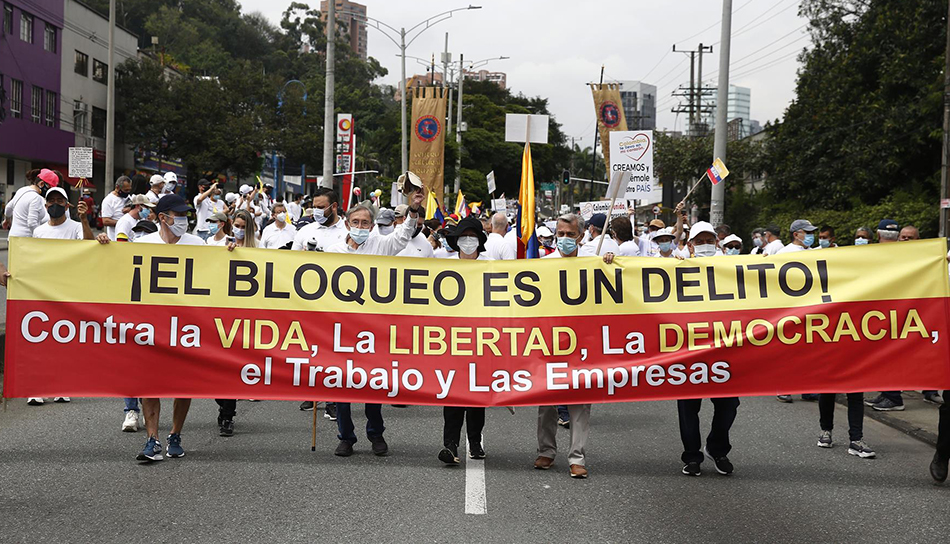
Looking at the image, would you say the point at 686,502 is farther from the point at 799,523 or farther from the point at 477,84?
the point at 477,84

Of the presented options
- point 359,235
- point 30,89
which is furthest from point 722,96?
point 30,89

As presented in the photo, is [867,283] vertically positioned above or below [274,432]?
above

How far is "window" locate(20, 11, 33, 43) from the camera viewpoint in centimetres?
4312

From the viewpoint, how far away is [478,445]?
25.0ft

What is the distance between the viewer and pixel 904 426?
376 inches

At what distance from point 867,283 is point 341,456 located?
13.3 ft

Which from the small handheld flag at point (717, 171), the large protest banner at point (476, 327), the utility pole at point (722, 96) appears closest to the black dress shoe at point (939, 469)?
the large protest banner at point (476, 327)

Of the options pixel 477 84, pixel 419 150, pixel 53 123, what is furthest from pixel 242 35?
pixel 419 150

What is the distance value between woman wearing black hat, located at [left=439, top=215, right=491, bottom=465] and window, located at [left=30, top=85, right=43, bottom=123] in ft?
137

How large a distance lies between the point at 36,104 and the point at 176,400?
4216cm

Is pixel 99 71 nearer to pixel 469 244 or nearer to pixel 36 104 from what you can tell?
pixel 36 104

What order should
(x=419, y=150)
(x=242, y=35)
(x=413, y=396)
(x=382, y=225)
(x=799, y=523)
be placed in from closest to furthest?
(x=799, y=523) < (x=413, y=396) < (x=382, y=225) < (x=419, y=150) < (x=242, y=35)

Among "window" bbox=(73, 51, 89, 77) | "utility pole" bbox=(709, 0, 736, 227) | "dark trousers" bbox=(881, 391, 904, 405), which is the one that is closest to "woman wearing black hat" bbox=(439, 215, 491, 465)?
"dark trousers" bbox=(881, 391, 904, 405)

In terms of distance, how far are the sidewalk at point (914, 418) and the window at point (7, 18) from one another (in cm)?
3945
